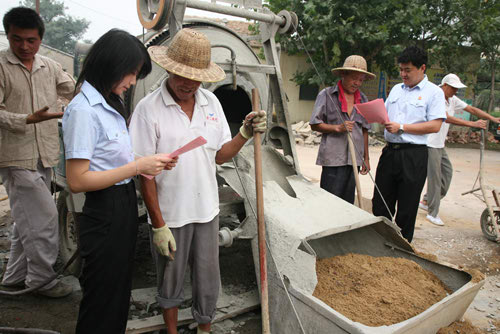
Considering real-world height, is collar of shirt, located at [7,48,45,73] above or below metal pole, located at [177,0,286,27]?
below

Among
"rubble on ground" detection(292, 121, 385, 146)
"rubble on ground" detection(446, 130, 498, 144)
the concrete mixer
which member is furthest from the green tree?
the concrete mixer

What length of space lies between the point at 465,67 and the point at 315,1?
18.4ft

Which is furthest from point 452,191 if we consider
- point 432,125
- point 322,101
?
point 322,101

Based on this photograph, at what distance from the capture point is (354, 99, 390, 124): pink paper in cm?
329

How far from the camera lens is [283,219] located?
2.78 meters

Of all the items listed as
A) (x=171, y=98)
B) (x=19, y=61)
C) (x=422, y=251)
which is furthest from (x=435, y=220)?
(x=19, y=61)

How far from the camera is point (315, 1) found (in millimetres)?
11750

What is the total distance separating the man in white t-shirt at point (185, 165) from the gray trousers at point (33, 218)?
1.17 m

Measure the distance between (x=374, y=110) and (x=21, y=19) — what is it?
9.28 ft

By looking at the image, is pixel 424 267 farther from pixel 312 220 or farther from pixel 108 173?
pixel 108 173

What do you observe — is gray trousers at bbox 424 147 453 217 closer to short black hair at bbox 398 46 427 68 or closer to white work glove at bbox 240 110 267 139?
short black hair at bbox 398 46 427 68

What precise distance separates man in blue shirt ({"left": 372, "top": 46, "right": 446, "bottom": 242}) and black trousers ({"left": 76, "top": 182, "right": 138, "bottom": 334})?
260 cm

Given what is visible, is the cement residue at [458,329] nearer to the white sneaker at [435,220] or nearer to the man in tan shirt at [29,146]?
the man in tan shirt at [29,146]

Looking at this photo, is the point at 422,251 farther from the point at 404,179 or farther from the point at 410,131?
the point at 410,131
